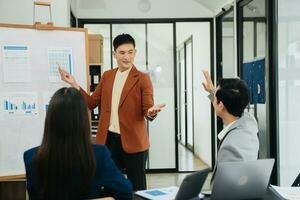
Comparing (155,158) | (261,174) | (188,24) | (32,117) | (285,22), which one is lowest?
(155,158)

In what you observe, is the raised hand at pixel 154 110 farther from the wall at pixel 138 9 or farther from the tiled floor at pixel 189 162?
the tiled floor at pixel 189 162

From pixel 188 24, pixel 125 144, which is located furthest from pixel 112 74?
pixel 188 24

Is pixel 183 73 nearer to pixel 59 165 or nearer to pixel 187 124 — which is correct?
pixel 187 124

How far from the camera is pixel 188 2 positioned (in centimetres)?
629

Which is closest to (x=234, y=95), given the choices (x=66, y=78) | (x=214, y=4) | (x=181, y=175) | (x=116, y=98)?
(x=116, y=98)

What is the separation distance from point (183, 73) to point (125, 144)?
6.00 metres

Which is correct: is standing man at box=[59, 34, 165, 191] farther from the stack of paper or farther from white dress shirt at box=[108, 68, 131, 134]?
the stack of paper

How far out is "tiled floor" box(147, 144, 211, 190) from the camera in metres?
5.59

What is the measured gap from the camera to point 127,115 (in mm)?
2996

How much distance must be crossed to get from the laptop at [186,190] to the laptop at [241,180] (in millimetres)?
69

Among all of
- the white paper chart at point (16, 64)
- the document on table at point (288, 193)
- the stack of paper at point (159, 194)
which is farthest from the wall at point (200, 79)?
the stack of paper at point (159, 194)

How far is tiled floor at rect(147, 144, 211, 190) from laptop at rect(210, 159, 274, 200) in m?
2.89

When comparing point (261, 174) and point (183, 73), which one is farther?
point (183, 73)

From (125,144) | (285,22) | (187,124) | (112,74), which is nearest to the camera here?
(125,144)
